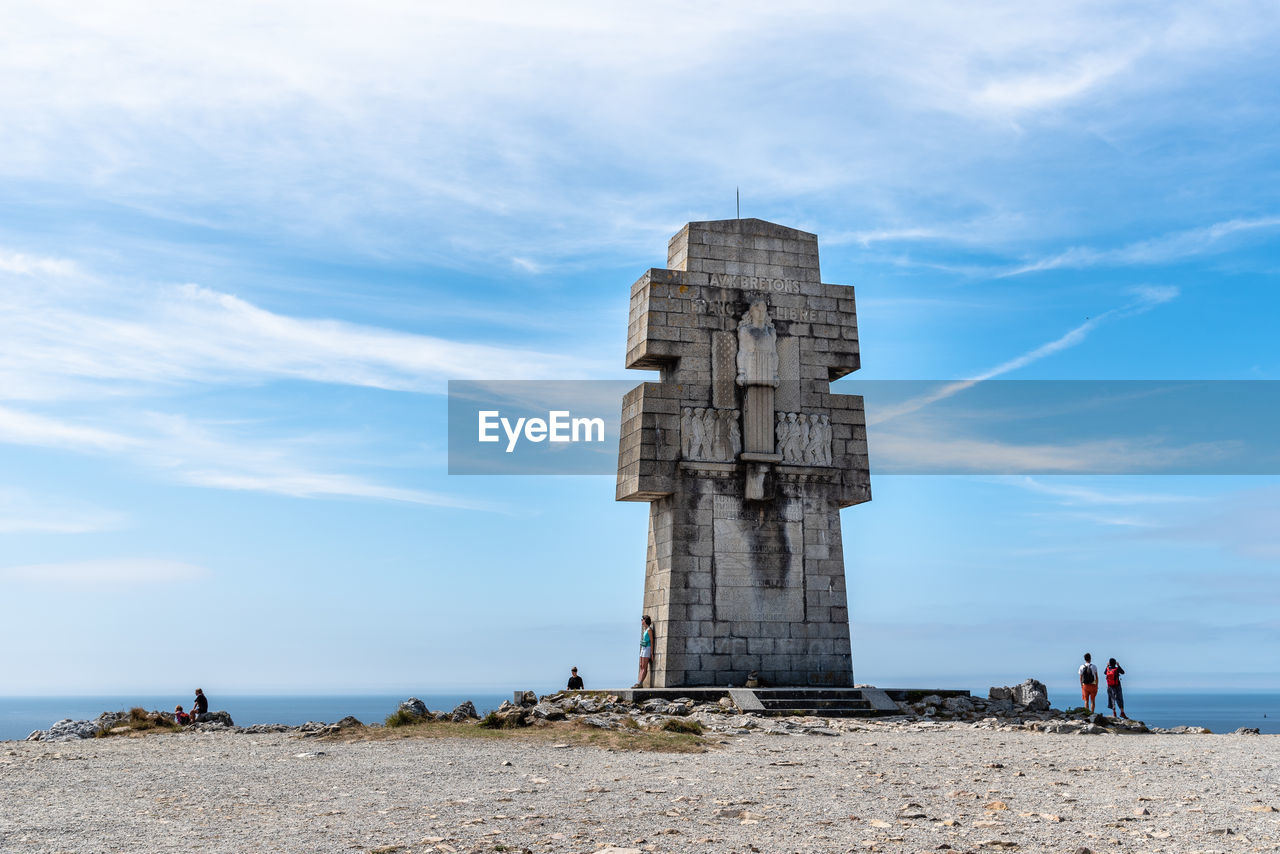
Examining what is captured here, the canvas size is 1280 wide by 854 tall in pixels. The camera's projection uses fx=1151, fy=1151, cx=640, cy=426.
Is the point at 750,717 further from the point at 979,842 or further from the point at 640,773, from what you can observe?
the point at 979,842

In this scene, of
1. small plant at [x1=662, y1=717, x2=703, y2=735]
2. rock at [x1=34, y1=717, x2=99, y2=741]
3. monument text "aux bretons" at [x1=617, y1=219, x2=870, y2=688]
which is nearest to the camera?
small plant at [x1=662, y1=717, x2=703, y2=735]

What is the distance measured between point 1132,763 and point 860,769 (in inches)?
129

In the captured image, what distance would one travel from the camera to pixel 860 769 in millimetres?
12242

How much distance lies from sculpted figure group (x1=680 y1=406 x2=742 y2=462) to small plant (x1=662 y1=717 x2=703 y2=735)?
19.6 ft

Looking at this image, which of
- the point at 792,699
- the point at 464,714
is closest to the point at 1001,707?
the point at 792,699

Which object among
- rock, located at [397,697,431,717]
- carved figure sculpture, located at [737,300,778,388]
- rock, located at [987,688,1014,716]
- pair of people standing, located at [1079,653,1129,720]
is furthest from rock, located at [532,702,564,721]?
pair of people standing, located at [1079,653,1129,720]

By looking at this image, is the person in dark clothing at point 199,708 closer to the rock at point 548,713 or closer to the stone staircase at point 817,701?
the rock at point 548,713

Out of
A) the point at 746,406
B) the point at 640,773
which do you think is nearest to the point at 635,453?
the point at 746,406

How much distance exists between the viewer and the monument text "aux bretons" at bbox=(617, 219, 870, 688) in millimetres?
20484

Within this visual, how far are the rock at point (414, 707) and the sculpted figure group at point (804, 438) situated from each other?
775 centimetres

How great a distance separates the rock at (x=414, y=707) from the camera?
17766mm

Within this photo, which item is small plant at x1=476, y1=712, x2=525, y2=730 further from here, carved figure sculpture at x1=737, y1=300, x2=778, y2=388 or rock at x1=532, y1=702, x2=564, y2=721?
carved figure sculpture at x1=737, y1=300, x2=778, y2=388

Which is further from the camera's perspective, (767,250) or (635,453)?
(767,250)

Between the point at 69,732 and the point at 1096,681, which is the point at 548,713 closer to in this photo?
the point at 69,732
